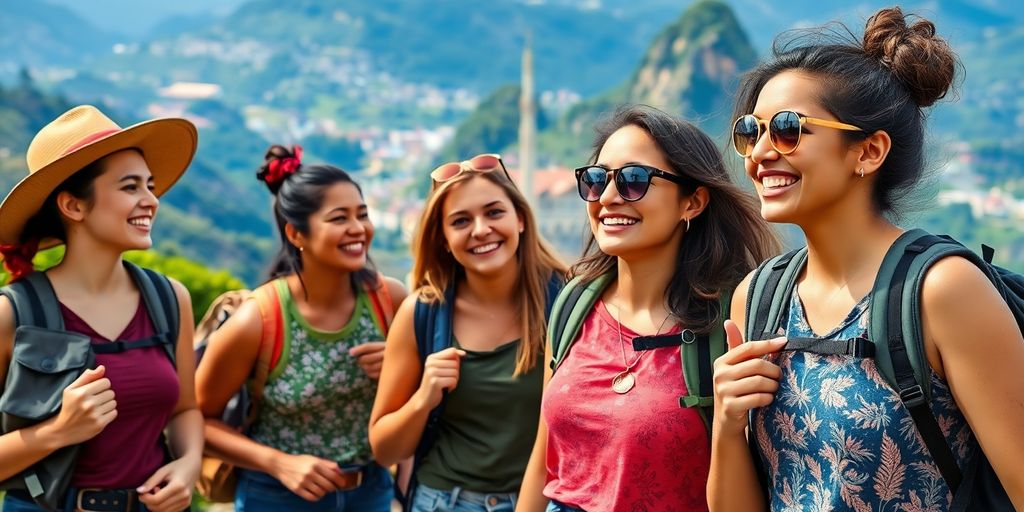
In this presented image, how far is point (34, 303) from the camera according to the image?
2846 mm

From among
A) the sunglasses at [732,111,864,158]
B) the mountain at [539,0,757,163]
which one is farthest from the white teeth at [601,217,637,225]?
the mountain at [539,0,757,163]

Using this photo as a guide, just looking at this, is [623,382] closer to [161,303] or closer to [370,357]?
[370,357]

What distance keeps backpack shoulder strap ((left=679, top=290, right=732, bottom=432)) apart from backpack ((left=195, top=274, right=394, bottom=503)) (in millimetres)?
1424

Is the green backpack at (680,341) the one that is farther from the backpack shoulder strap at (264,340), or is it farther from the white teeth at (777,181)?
the backpack shoulder strap at (264,340)

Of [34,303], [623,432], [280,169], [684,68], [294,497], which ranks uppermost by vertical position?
[684,68]

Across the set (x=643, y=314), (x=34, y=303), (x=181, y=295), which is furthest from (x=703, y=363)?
(x=34, y=303)

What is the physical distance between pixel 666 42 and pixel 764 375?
132 metres

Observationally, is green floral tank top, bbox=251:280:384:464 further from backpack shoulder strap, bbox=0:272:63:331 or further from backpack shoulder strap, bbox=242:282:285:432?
backpack shoulder strap, bbox=0:272:63:331

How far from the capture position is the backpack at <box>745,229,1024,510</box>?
5.93 ft

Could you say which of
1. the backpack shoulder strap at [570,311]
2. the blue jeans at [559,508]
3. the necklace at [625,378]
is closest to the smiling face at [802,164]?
the necklace at [625,378]

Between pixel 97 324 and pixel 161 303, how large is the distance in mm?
203

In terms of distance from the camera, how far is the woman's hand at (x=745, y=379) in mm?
1969

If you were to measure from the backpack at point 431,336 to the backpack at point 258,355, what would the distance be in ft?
1.56

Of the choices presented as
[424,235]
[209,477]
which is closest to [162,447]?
[209,477]
